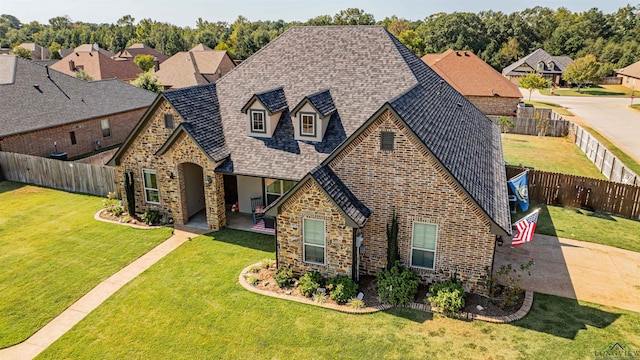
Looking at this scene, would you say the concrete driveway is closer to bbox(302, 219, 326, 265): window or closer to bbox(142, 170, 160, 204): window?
bbox(302, 219, 326, 265): window

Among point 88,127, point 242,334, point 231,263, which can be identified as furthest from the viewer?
point 88,127

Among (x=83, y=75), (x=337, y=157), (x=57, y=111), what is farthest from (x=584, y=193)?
(x=83, y=75)

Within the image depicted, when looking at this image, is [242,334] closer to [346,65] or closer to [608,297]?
[608,297]

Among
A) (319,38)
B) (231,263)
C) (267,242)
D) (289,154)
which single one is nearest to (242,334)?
(231,263)

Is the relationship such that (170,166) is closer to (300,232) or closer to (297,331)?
(300,232)

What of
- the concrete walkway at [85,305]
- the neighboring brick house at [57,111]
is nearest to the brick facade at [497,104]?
the neighboring brick house at [57,111]

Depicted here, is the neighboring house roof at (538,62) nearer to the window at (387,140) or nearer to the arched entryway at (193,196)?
the arched entryway at (193,196)
